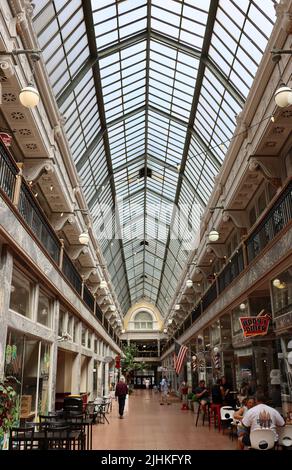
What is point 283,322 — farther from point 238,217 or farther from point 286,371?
point 238,217

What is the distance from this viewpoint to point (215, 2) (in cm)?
1205

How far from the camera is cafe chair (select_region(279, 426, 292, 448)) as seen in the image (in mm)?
6801

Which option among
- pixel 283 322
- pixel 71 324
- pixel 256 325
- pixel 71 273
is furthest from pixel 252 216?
pixel 71 324

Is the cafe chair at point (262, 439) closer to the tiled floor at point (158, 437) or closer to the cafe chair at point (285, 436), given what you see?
the cafe chair at point (285, 436)

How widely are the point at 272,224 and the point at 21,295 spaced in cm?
633

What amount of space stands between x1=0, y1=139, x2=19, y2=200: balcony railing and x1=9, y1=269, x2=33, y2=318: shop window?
190cm

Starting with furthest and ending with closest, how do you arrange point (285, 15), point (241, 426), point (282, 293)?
point (282, 293) → point (241, 426) → point (285, 15)

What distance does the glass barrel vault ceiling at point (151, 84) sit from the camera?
11.7m

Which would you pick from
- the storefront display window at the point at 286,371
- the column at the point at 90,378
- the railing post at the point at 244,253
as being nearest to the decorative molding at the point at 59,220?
the railing post at the point at 244,253

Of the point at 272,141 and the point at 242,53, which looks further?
the point at 242,53

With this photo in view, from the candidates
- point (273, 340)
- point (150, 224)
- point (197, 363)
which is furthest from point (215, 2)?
point (150, 224)

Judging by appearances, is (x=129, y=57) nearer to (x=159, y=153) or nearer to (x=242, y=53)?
(x=242, y=53)

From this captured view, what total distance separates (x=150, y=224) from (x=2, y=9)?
29524mm

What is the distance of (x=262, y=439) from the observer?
659 centimetres
